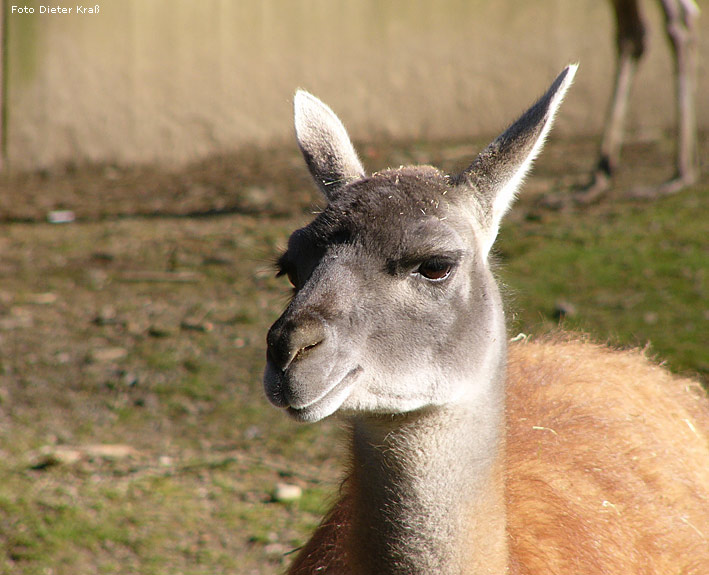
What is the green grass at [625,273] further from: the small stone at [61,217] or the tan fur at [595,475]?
the small stone at [61,217]

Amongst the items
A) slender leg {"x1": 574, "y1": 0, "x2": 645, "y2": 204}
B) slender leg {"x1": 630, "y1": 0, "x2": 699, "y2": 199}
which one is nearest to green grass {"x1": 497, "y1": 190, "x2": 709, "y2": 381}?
slender leg {"x1": 630, "y1": 0, "x2": 699, "y2": 199}

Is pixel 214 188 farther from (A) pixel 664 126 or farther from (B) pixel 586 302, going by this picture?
(A) pixel 664 126

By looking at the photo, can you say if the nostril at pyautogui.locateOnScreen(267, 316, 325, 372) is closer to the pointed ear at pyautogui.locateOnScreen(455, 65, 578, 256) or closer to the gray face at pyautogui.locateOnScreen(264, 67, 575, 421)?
the gray face at pyautogui.locateOnScreen(264, 67, 575, 421)

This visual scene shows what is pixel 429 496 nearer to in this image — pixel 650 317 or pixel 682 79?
pixel 650 317

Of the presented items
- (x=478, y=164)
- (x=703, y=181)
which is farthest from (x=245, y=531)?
(x=703, y=181)

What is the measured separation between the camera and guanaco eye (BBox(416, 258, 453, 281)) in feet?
6.88

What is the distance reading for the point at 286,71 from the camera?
916cm

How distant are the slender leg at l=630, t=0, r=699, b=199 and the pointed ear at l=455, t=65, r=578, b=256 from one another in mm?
5490

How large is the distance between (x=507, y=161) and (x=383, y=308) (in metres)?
0.54

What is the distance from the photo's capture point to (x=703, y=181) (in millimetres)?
7676

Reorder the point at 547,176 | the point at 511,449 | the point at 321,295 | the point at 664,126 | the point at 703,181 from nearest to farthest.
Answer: the point at 321,295
the point at 511,449
the point at 703,181
the point at 547,176
the point at 664,126

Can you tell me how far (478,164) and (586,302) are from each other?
3671mm

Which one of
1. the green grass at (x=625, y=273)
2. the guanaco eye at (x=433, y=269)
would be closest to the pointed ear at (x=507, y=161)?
the guanaco eye at (x=433, y=269)

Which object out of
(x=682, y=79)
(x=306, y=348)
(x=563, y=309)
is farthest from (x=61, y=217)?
(x=306, y=348)
